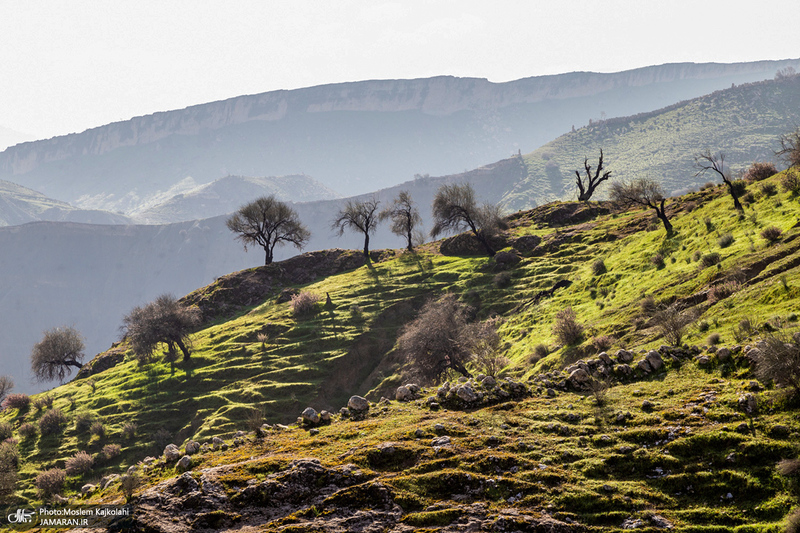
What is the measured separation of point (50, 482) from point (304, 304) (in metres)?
27.8

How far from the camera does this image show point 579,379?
47.8ft

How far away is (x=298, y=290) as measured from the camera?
193ft

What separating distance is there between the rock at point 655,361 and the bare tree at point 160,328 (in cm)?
4414

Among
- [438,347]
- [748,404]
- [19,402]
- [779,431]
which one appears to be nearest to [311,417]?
[748,404]

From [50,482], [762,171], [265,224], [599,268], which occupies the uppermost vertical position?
[265,224]

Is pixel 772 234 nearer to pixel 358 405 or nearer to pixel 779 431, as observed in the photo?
pixel 779 431

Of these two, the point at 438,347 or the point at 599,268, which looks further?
the point at 599,268

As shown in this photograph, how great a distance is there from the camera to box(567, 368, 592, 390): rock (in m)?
14.4

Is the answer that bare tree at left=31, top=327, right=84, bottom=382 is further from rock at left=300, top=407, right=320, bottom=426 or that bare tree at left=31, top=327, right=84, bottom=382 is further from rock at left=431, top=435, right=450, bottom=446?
rock at left=431, top=435, right=450, bottom=446

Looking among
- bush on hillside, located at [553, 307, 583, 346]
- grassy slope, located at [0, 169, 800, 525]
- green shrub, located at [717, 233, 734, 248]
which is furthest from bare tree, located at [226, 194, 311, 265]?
green shrub, located at [717, 233, 734, 248]

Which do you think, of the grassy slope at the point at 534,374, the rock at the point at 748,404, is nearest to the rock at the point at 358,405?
the grassy slope at the point at 534,374

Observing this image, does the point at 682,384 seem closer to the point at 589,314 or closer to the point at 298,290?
the point at 589,314

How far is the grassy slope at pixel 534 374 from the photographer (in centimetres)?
883

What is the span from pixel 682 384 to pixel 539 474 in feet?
20.2
